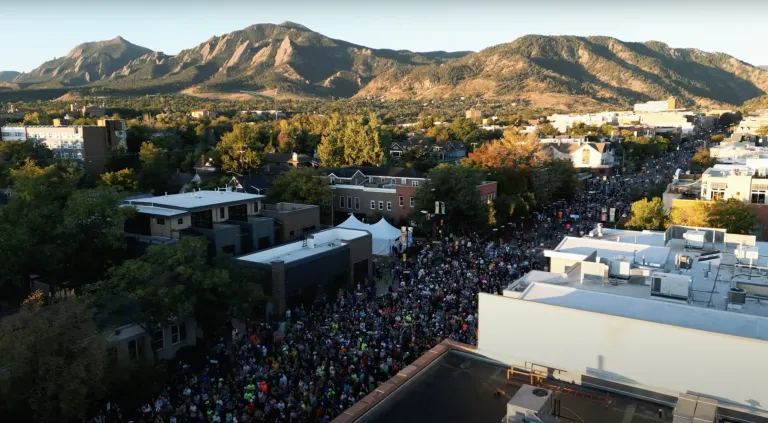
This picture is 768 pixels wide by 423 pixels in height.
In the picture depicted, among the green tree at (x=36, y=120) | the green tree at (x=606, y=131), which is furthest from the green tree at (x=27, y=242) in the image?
the green tree at (x=606, y=131)

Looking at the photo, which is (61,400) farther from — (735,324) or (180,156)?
(180,156)

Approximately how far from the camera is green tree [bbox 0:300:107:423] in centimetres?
1257

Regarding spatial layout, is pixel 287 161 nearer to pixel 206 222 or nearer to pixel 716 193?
pixel 206 222

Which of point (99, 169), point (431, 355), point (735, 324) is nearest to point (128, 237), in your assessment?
point (431, 355)

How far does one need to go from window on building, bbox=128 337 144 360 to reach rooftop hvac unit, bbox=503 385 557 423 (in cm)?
1356

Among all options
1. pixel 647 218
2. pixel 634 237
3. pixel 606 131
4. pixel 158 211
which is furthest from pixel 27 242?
pixel 606 131

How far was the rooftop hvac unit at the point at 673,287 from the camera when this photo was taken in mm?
14756

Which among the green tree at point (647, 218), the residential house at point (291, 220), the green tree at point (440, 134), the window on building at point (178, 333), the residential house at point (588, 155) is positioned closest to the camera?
the window on building at point (178, 333)

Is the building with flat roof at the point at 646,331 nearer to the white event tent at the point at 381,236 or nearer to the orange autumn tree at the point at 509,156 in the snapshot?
the white event tent at the point at 381,236

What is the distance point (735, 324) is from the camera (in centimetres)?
1260

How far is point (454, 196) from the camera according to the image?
40.9 meters

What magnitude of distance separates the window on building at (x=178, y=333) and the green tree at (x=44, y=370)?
668 centimetres

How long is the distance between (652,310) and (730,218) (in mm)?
21785

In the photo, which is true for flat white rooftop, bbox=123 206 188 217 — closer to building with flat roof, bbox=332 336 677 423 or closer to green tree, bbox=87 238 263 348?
green tree, bbox=87 238 263 348
